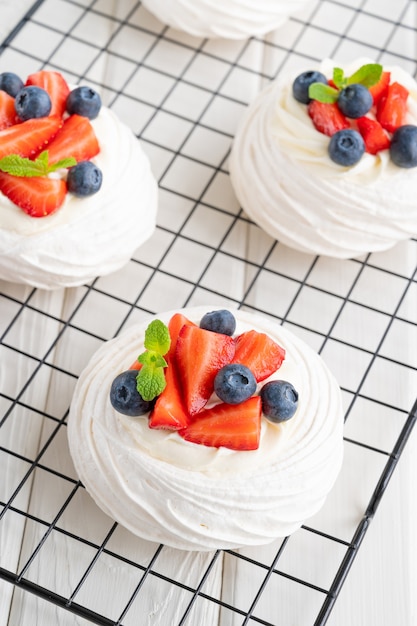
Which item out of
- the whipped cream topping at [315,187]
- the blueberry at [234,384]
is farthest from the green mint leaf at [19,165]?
the blueberry at [234,384]

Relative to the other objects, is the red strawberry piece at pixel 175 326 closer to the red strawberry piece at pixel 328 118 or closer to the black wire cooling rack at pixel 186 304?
the black wire cooling rack at pixel 186 304

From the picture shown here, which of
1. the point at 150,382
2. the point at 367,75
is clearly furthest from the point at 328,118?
the point at 150,382

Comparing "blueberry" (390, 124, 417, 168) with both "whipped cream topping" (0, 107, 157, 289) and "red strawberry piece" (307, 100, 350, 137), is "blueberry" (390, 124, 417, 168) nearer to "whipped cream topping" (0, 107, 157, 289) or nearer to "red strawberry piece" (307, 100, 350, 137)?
"red strawberry piece" (307, 100, 350, 137)

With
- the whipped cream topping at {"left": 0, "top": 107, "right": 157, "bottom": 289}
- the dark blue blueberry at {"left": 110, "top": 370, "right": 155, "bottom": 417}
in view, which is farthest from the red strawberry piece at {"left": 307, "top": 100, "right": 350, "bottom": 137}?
the dark blue blueberry at {"left": 110, "top": 370, "right": 155, "bottom": 417}

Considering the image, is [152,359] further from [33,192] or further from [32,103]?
[32,103]

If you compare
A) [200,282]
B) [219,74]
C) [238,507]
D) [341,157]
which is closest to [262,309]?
[200,282]
